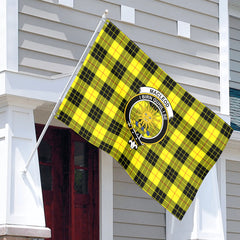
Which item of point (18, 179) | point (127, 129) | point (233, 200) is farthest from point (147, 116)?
point (233, 200)

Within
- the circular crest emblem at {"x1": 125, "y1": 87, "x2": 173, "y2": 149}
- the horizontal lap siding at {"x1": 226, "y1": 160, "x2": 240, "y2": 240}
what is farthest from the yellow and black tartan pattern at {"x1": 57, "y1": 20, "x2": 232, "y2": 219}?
the horizontal lap siding at {"x1": 226, "y1": 160, "x2": 240, "y2": 240}

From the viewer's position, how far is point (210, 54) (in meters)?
10.6

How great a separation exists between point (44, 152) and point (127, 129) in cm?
169

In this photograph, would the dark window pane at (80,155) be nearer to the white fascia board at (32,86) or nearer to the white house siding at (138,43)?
the white house siding at (138,43)

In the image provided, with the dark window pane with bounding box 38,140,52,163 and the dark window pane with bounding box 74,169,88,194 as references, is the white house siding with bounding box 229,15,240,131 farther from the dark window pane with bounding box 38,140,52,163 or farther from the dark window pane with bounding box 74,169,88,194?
the dark window pane with bounding box 38,140,52,163

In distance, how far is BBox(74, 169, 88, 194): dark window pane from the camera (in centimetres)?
964

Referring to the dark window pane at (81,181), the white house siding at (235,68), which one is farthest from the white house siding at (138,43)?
the white house siding at (235,68)

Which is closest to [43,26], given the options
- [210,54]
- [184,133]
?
[184,133]

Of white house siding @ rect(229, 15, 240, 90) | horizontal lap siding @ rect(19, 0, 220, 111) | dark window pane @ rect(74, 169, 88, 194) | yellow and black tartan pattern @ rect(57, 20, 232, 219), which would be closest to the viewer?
yellow and black tartan pattern @ rect(57, 20, 232, 219)

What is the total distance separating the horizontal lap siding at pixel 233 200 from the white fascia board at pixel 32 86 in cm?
356

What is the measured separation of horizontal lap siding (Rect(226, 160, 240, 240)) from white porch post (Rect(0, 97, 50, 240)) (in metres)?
3.69

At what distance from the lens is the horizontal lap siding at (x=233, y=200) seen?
11.0m

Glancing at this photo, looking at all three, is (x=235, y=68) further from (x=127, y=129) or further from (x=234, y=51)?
(x=127, y=129)

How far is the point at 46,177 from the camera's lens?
943cm
